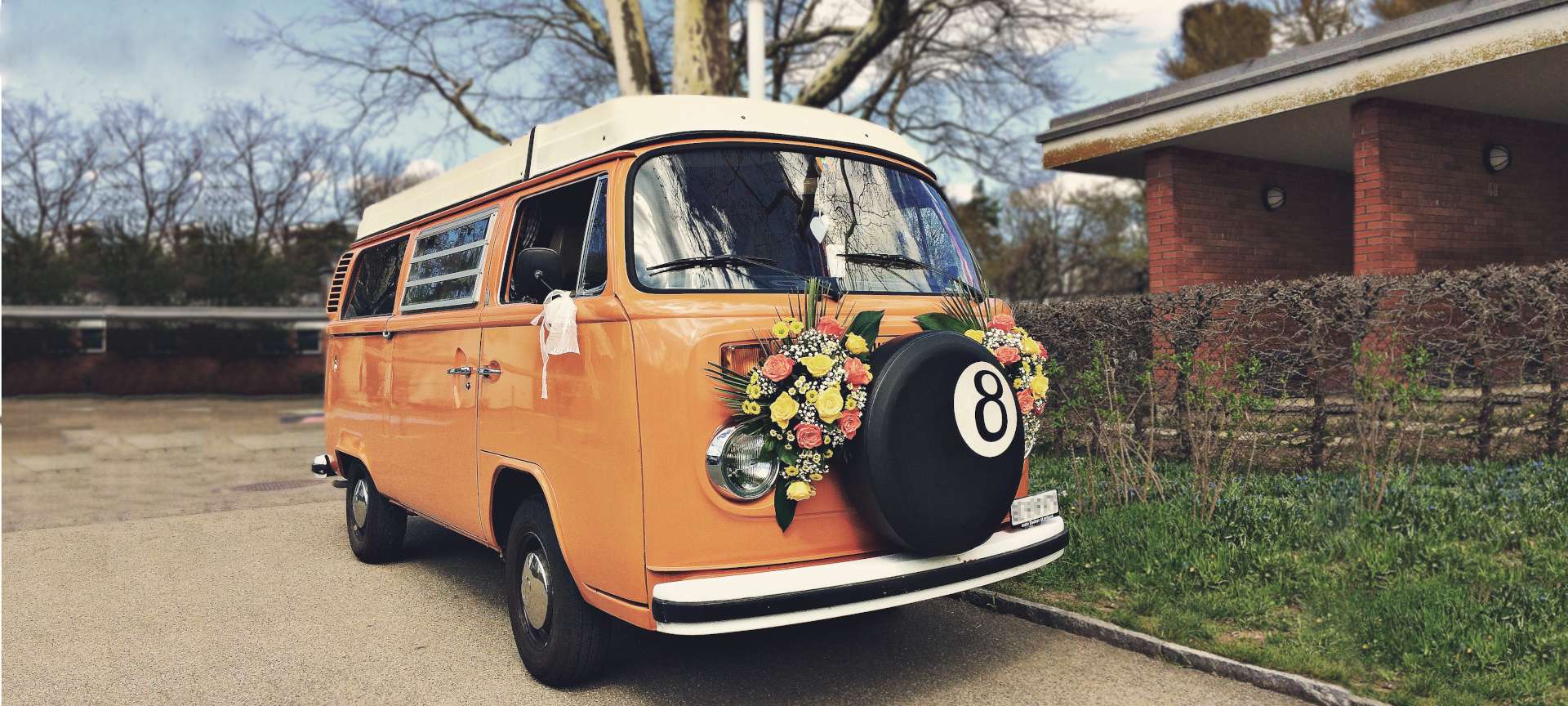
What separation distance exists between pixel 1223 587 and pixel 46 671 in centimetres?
573

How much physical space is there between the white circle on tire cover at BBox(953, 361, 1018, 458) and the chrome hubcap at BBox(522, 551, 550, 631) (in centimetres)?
187

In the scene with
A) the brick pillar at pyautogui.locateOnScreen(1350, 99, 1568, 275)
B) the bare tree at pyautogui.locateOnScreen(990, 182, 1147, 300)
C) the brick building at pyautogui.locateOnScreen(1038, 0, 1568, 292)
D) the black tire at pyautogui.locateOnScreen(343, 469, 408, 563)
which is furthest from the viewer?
the bare tree at pyautogui.locateOnScreen(990, 182, 1147, 300)

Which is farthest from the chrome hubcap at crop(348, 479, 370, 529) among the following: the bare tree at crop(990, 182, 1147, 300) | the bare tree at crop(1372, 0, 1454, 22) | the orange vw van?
the bare tree at crop(1372, 0, 1454, 22)

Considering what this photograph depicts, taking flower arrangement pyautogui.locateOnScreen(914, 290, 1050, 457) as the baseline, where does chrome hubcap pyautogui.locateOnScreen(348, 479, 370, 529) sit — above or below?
below

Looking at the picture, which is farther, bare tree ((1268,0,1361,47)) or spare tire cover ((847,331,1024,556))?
bare tree ((1268,0,1361,47))

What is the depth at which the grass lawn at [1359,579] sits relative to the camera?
13.7ft

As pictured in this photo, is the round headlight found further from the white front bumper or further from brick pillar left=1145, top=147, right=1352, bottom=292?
brick pillar left=1145, top=147, right=1352, bottom=292

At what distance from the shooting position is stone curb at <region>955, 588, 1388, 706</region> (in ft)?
13.5

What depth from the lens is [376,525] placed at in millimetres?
7086

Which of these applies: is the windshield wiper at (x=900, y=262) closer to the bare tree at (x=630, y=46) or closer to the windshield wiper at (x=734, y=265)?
the windshield wiper at (x=734, y=265)

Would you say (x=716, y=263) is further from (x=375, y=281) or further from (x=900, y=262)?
(x=375, y=281)

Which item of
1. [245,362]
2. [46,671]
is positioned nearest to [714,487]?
[46,671]

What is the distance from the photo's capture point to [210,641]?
17.7 ft

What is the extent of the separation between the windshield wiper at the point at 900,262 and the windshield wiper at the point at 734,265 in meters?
0.29
